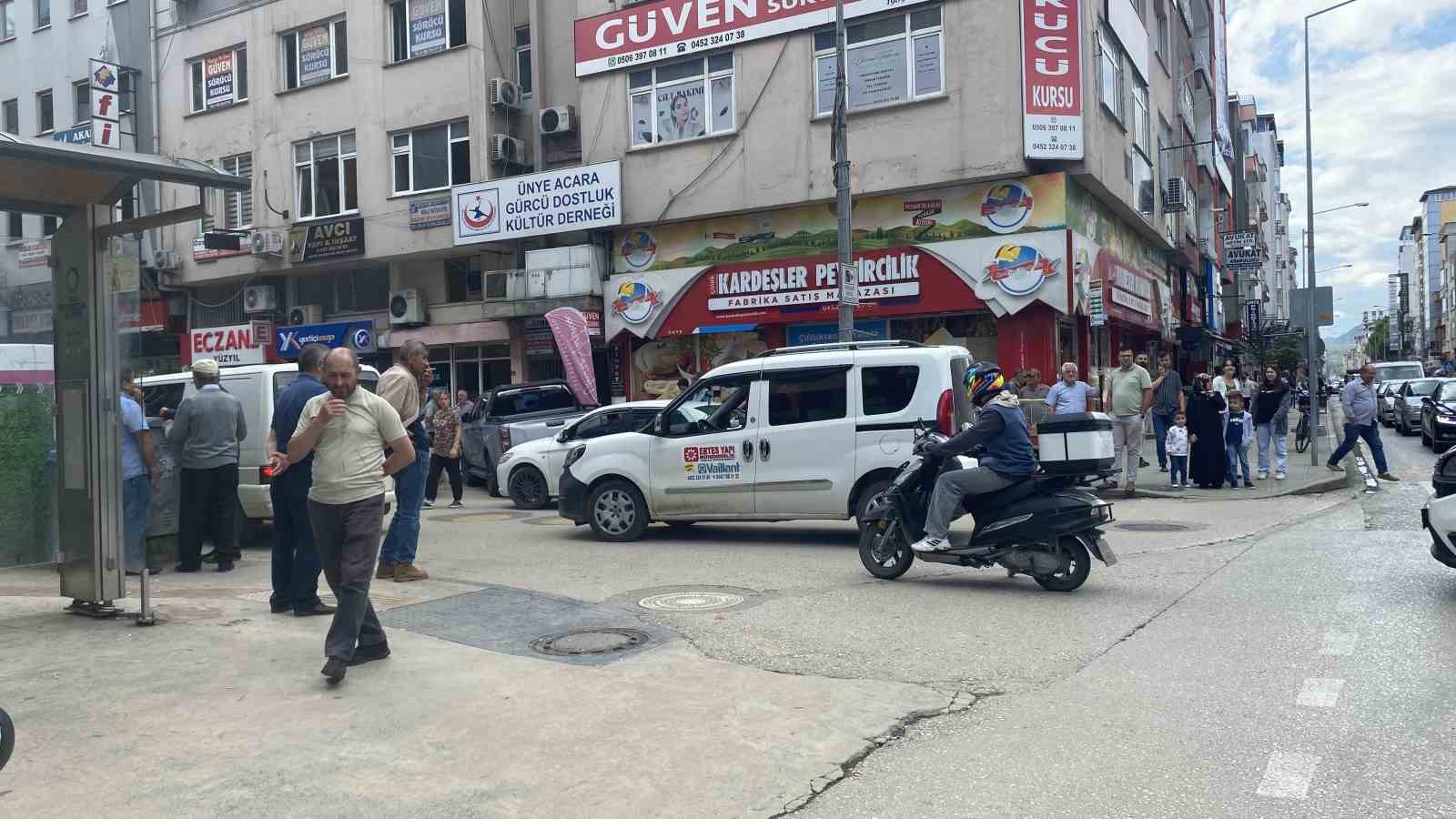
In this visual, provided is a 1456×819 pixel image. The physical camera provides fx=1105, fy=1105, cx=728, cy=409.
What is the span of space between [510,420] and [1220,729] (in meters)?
14.6

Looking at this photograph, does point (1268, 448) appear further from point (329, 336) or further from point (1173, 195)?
point (329, 336)

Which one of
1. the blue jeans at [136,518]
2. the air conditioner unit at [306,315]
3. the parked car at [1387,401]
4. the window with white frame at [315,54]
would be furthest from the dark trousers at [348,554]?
the parked car at [1387,401]

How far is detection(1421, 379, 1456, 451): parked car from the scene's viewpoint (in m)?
21.3

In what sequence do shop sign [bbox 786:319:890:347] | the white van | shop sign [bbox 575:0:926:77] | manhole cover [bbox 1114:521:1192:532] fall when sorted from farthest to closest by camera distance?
shop sign [bbox 786:319:890:347], shop sign [bbox 575:0:926:77], manhole cover [bbox 1114:521:1192:532], the white van

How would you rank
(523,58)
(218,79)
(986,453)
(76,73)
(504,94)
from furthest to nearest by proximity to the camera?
(76,73) → (218,79) → (523,58) → (504,94) → (986,453)

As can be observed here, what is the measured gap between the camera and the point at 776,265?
2206cm

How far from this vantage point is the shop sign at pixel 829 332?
21.6 m

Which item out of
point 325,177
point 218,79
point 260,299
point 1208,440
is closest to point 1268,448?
point 1208,440

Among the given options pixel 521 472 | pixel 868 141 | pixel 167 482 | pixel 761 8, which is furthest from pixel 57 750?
pixel 761 8

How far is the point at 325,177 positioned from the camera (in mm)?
27375

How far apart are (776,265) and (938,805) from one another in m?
18.4

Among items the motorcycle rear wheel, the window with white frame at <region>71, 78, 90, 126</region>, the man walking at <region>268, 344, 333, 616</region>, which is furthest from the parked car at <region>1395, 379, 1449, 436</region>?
the window with white frame at <region>71, 78, 90, 126</region>

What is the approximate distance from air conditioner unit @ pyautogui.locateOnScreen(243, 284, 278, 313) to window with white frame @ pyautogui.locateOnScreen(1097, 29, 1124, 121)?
68.0 ft

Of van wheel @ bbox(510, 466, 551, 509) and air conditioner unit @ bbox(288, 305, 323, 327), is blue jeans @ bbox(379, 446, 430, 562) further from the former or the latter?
air conditioner unit @ bbox(288, 305, 323, 327)
